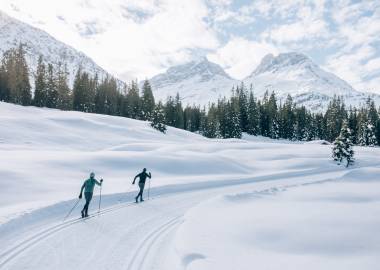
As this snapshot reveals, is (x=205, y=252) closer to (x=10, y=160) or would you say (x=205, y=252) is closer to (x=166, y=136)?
(x=10, y=160)

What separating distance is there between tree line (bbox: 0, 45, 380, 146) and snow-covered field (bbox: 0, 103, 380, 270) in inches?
2319

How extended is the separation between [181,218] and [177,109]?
315 ft

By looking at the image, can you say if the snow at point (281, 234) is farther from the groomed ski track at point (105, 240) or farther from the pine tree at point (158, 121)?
the pine tree at point (158, 121)

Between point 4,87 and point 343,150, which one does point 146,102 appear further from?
point 343,150

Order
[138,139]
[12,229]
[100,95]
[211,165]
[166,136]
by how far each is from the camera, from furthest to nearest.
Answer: [100,95]
[166,136]
[138,139]
[211,165]
[12,229]

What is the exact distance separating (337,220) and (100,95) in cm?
9577

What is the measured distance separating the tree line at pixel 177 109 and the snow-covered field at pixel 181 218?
193 ft

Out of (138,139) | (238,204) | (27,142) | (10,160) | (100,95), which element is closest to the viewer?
(238,204)

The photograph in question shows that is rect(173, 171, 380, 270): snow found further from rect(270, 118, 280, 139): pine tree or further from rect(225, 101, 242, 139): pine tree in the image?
rect(270, 118, 280, 139): pine tree

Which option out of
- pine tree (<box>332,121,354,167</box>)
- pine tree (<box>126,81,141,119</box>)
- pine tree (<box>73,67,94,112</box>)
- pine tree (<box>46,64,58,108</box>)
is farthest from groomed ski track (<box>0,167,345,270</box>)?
pine tree (<box>126,81,141,119</box>)

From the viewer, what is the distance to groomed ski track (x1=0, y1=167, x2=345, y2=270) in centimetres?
1055

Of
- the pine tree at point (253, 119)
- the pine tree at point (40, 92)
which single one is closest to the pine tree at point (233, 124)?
the pine tree at point (253, 119)

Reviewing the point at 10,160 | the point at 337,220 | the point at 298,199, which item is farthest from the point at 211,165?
the point at 337,220

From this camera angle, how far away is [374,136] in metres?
94.5
